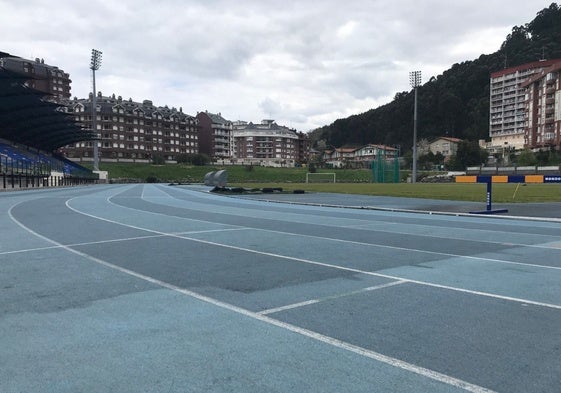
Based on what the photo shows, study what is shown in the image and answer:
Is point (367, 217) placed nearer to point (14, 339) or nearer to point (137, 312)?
point (137, 312)

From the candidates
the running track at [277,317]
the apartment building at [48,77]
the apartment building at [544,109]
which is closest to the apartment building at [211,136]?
the apartment building at [48,77]

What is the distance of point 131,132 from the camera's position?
129125 mm

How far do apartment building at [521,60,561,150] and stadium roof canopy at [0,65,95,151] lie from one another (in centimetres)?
9081

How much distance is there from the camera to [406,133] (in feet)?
529

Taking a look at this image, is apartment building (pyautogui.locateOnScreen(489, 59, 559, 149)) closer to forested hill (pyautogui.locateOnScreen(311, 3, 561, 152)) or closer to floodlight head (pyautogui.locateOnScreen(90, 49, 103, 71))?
forested hill (pyautogui.locateOnScreen(311, 3, 561, 152))

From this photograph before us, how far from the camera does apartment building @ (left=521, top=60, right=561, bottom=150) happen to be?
3789 inches

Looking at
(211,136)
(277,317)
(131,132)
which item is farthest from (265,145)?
(277,317)

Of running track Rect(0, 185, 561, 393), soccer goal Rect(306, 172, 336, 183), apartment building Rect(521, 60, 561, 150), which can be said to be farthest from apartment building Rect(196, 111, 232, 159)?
running track Rect(0, 185, 561, 393)

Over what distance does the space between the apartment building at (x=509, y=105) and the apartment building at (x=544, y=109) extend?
20222 millimetres

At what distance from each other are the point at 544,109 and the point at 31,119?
333 ft

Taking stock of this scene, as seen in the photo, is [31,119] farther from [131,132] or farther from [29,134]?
[131,132]

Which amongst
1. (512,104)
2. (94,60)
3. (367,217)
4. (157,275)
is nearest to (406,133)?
(512,104)

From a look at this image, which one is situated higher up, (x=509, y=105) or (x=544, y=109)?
(x=509, y=105)

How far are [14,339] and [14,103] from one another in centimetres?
4589
